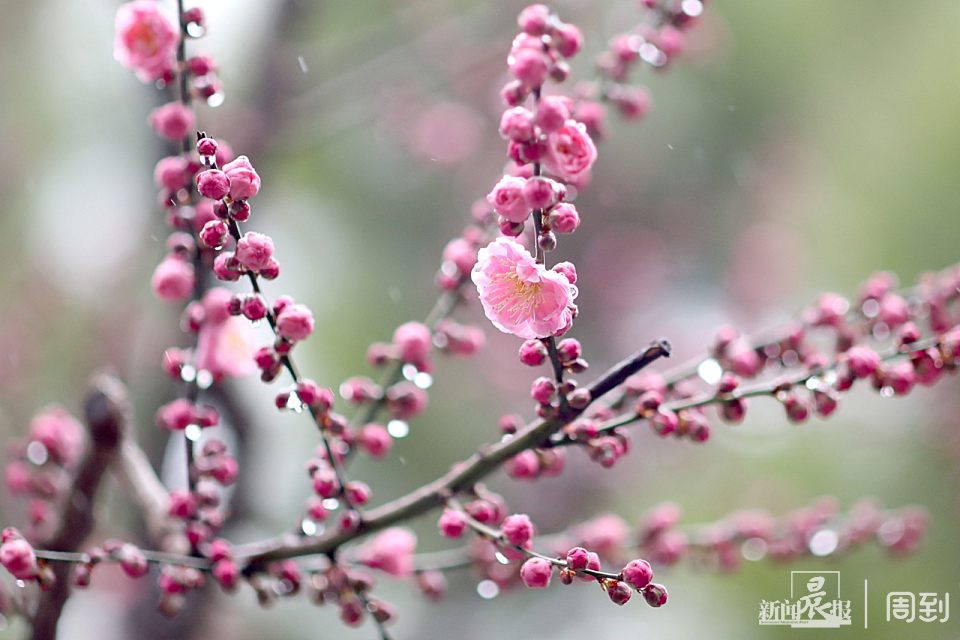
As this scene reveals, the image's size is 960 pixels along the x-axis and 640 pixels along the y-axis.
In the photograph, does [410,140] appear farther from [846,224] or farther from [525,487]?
[846,224]

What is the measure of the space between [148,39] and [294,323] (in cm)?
22

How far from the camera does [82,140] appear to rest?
5.26 feet

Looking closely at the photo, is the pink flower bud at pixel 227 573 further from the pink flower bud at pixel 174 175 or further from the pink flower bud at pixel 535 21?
the pink flower bud at pixel 535 21

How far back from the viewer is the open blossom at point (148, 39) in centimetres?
52

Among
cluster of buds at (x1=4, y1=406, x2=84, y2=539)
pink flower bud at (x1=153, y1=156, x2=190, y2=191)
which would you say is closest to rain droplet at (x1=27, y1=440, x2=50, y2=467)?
cluster of buds at (x1=4, y1=406, x2=84, y2=539)

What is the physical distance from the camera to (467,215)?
1440 mm

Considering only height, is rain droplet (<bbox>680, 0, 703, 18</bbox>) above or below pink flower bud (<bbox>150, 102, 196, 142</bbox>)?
above

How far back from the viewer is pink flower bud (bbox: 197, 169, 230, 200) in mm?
362

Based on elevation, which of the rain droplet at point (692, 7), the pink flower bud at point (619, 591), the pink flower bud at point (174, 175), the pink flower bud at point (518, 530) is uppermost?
the rain droplet at point (692, 7)

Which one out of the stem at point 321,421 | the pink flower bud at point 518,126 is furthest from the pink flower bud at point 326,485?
the pink flower bud at point 518,126

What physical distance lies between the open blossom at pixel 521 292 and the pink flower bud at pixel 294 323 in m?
0.08

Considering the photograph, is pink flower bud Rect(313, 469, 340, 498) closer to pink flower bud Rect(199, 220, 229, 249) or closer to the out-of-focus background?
pink flower bud Rect(199, 220, 229, 249)

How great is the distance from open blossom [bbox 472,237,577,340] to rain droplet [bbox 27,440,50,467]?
1.33ft

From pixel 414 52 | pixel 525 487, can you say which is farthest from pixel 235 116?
pixel 525 487
